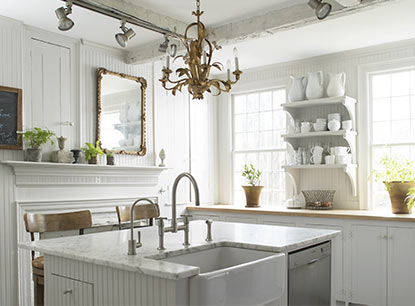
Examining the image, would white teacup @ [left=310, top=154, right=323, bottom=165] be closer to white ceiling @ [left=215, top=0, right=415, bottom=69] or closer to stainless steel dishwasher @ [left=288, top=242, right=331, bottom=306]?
white ceiling @ [left=215, top=0, right=415, bottom=69]

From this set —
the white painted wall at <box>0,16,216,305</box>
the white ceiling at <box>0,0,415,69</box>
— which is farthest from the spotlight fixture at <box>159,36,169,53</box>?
the white painted wall at <box>0,16,216,305</box>

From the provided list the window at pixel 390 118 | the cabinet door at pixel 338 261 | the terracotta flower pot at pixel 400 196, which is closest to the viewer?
the terracotta flower pot at pixel 400 196

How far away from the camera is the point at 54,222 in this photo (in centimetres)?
342

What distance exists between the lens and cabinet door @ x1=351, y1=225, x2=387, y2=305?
4242mm

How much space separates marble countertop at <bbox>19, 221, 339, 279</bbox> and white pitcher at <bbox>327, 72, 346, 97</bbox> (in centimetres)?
238

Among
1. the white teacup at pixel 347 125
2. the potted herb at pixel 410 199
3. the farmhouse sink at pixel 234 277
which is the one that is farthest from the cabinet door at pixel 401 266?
the farmhouse sink at pixel 234 277

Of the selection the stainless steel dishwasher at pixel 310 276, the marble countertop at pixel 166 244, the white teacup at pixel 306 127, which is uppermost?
the white teacup at pixel 306 127

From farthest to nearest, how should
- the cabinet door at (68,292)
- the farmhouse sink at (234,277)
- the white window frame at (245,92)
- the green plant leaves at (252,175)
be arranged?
1. the white window frame at (245,92)
2. the green plant leaves at (252,175)
3. the cabinet door at (68,292)
4. the farmhouse sink at (234,277)

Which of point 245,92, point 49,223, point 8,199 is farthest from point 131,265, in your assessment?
point 245,92

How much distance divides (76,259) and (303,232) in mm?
1476

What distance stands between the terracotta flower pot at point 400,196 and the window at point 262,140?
1542 millimetres

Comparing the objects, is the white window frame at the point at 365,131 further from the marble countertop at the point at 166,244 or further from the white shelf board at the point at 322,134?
the marble countertop at the point at 166,244

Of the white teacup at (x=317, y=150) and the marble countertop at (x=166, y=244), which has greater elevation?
the white teacup at (x=317, y=150)

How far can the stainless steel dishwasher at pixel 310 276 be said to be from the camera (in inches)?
101
